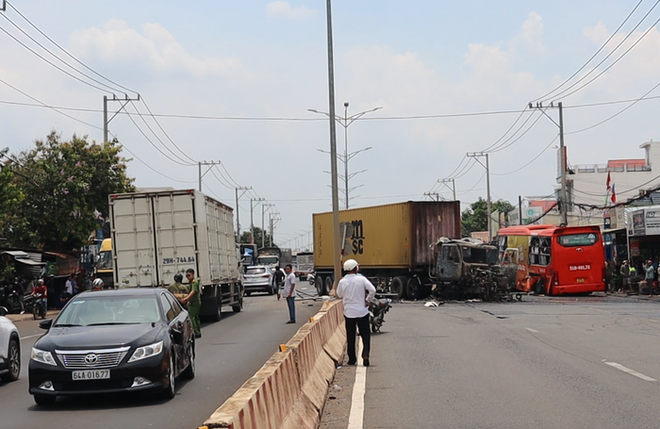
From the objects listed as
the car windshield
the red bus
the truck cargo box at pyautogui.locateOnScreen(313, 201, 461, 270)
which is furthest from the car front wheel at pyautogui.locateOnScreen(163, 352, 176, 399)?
the red bus

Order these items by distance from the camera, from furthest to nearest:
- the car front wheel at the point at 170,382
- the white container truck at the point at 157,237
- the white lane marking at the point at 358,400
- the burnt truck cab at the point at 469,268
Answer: the burnt truck cab at the point at 469,268
the white container truck at the point at 157,237
the car front wheel at the point at 170,382
the white lane marking at the point at 358,400

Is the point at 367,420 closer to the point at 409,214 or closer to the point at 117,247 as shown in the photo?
the point at 117,247

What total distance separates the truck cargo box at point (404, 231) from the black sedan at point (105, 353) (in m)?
22.7

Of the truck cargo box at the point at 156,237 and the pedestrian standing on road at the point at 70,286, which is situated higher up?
the truck cargo box at the point at 156,237

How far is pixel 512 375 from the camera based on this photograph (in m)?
11.9

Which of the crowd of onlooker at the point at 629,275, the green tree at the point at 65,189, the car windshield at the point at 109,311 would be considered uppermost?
the green tree at the point at 65,189

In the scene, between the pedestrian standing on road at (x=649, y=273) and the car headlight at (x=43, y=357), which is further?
the pedestrian standing on road at (x=649, y=273)

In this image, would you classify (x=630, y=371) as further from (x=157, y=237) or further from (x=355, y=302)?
(x=157, y=237)

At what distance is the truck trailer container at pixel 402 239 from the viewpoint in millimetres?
34281

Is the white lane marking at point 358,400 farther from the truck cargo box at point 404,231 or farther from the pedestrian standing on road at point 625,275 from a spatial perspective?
the pedestrian standing on road at point 625,275

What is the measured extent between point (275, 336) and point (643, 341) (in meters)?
8.00

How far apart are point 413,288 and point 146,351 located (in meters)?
26.1

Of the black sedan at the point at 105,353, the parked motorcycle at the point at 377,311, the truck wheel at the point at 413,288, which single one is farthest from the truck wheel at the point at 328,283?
the black sedan at the point at 105,353

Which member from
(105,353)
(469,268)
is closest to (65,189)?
(469,268)
